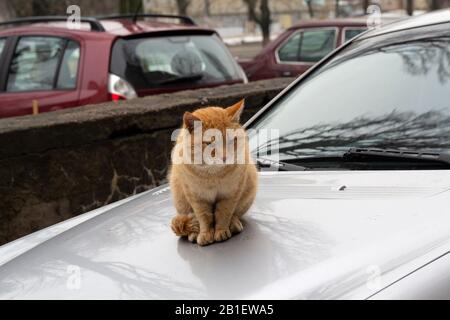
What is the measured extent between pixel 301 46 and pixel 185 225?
8.07 m

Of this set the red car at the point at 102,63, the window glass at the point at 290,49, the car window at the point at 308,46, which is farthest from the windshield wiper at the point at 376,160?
the window glass at the point at 290,49

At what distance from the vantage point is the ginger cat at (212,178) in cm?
221

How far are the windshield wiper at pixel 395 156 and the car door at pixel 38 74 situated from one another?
3.85 metres

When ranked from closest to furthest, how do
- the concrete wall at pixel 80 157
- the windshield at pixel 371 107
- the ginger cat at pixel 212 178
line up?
the ginger cat at pixel 212 178, the windshield at pixel 371 107, the concrete wall at pixel 80 157

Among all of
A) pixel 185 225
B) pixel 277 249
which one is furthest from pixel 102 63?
pixel 277 249

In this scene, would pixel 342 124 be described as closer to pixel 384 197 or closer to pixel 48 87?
pixel 384 197

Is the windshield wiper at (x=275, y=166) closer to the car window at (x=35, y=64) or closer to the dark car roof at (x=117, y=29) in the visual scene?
the dark car roof at (x=117, y=29)

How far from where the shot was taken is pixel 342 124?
308 cm

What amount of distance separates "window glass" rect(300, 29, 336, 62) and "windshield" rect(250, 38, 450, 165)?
6239 millimetres

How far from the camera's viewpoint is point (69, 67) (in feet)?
20.8

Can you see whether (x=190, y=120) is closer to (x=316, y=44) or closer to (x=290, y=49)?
(x=316, y=44)

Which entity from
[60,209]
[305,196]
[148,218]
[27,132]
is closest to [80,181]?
[60,209]
